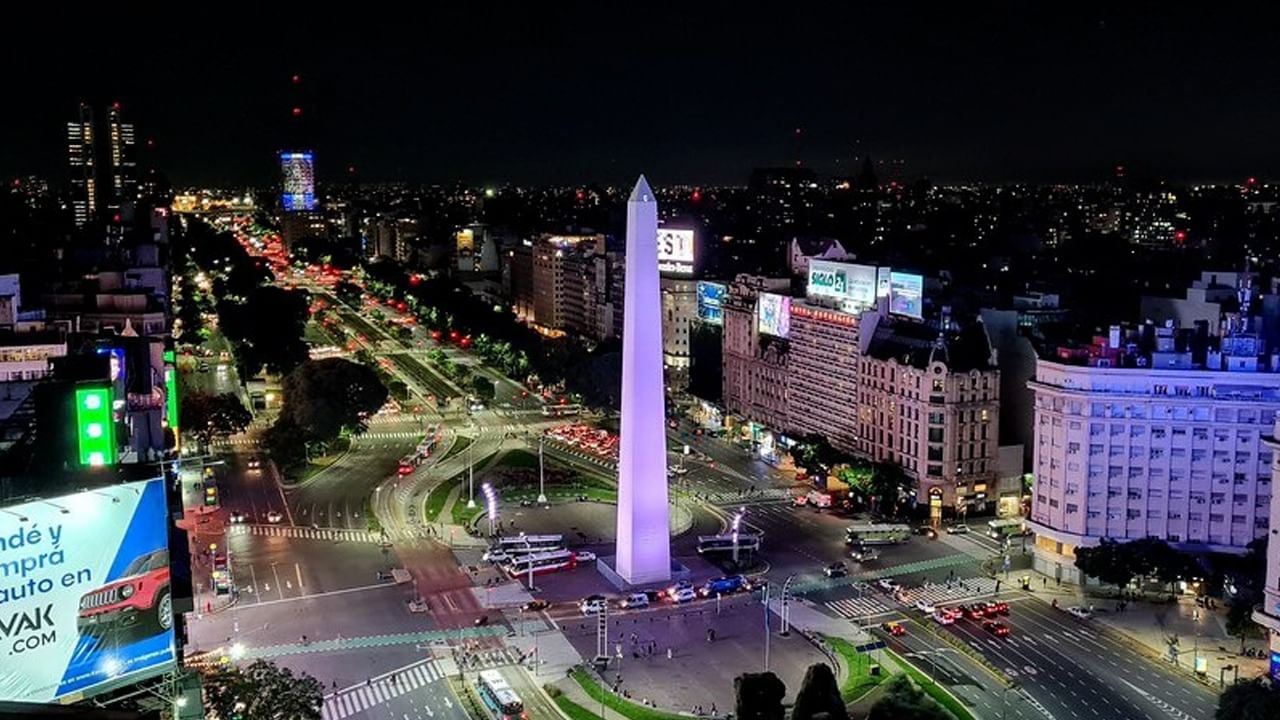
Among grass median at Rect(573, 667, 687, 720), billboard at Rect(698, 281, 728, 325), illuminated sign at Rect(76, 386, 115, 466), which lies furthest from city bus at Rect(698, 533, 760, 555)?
billboard at Rect(698, 281, 728, 325)

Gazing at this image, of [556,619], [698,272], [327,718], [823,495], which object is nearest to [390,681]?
[327,718]

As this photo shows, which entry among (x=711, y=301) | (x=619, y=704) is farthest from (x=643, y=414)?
(x=711, y=301)

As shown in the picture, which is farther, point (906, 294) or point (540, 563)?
point (906, 294)

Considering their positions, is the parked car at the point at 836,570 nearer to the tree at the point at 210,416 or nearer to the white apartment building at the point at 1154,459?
the white apartment building at the point at 1154,459

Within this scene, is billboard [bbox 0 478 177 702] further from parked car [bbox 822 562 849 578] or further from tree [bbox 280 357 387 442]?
tree [bbox 280 357 387 442]

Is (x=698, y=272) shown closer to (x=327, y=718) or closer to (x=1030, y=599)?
(x=1030, y=599)

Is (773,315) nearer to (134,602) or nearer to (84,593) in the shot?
(134,602)

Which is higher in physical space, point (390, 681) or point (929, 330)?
point (929, 330)
